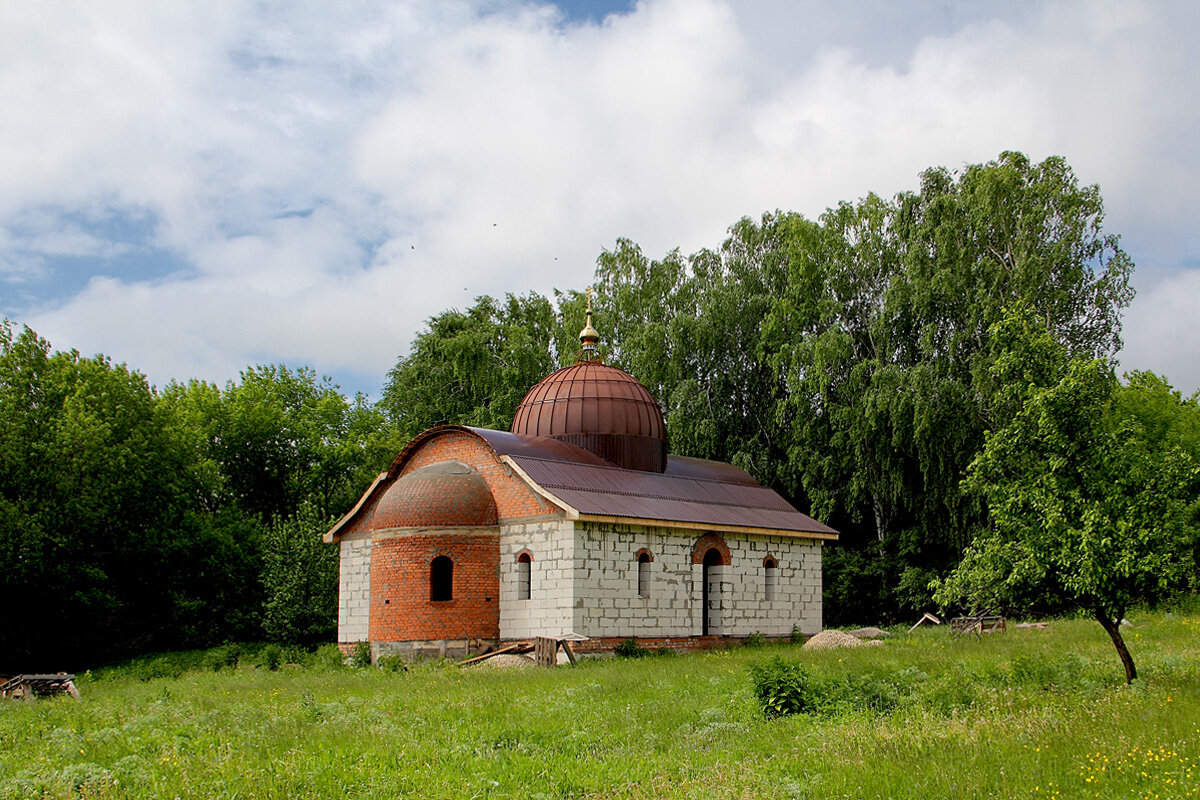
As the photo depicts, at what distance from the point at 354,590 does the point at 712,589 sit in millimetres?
9742

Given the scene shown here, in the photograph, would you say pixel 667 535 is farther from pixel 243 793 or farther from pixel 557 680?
pixel 243 793

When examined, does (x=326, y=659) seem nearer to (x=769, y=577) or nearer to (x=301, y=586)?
(x=301, y=586)

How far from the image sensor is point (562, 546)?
24.3m

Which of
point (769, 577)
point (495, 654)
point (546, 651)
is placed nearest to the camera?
point (546, 651)

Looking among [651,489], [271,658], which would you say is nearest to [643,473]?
[651,489]

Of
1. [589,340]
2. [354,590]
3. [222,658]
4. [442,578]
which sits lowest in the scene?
[222,658]

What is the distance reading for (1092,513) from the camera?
14.3 metres

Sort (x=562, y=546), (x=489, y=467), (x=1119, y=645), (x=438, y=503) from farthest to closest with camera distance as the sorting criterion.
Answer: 1. (x=489, y=467)
2. (x=438, y=503)
3. (x=562, y=546)
4. (x=1119, y=645)

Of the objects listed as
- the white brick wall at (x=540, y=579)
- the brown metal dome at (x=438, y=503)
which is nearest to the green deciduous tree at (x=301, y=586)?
the brown metal dome at (x=438, y=503)

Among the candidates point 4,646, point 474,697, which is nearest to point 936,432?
point 474,697

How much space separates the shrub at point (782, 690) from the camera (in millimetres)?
13680

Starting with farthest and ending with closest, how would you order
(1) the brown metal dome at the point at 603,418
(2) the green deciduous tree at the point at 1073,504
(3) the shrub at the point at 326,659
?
(1) the brown metal dome at the point at 603,418 < (3) the shrub at the point at 326,659 < (2) the green deciduous tree at the point at 1073,504

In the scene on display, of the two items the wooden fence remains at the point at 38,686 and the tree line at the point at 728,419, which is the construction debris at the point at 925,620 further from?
the wooden fence remains at the point at 38,686

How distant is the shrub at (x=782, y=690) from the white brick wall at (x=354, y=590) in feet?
52.0
